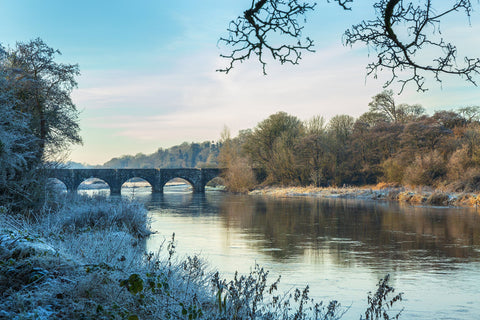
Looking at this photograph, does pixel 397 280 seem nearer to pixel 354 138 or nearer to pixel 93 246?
pixel 93 246

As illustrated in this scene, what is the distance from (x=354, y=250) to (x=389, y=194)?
2355 centimetres

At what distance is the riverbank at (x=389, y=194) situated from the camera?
31125mm

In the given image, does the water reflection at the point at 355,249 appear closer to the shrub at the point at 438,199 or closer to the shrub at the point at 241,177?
the shrub at the point at 438,199

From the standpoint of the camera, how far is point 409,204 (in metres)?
32.3

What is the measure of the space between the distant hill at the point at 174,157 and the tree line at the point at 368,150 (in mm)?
67777

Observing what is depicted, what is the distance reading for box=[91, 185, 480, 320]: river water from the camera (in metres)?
9.73

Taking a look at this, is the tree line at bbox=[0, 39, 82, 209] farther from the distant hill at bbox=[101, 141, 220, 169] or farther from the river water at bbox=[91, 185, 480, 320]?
the distant hill at bbox=[101, 141, 220, 169]

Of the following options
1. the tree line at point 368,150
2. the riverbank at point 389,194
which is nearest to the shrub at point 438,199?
the riverbank at point 389,194

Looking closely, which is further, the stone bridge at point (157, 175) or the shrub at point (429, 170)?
the stone bridge at point (157, 175)

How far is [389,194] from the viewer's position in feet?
122

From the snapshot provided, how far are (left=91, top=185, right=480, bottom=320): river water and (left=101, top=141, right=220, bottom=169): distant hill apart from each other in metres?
100

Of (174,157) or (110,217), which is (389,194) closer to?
(110,217)

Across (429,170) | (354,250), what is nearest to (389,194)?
(429,170)

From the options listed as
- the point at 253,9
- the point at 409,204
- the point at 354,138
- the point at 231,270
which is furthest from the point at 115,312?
the point at 354,138
